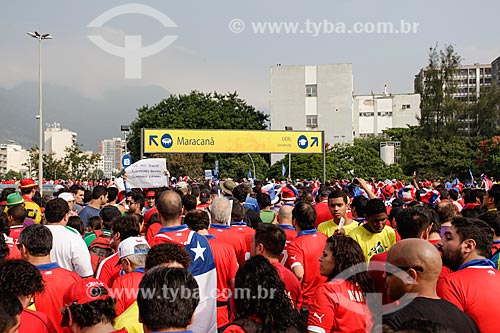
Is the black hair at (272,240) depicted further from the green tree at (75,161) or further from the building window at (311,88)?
the green tree at (75,161)

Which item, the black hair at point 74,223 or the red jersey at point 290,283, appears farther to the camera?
the black hair at point 74,223

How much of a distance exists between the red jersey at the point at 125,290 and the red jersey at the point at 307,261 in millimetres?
1717

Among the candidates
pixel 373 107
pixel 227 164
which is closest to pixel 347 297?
pixel 227 164

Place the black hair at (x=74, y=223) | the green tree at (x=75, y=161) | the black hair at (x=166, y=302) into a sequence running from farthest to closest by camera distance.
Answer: the green tree at (x=75, y=161) → the black hair at (x=74, y=223) → the black hair at (x=166, y=302)

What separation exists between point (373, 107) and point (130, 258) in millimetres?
88601

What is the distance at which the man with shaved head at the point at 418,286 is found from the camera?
128 inches

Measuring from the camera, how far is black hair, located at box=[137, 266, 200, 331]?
9.22 ft

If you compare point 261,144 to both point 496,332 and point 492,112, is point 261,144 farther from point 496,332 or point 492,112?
point 492,112

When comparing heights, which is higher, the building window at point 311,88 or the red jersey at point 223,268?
the building window at point 311,88

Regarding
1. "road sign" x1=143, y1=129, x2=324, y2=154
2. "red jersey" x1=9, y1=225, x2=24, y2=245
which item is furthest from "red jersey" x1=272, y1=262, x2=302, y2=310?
"road sign" x1=143, y1=129, x2=324, y2=154

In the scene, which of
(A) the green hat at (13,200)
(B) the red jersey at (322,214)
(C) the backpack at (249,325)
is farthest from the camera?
(B) the red jersey at (322,214)

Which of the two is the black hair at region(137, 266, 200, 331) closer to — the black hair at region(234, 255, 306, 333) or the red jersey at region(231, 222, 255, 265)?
the black hair at region(234, 255, 306, 333)

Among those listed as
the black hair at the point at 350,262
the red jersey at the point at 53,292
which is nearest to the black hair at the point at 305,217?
the black hair at the point at 350,262

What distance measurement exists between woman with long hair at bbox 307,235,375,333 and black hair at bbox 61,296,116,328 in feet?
4.40
